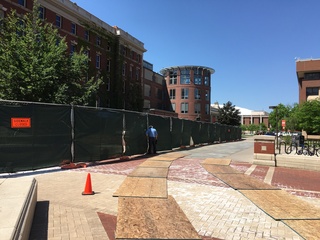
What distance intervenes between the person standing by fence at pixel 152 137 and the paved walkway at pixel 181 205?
619cm

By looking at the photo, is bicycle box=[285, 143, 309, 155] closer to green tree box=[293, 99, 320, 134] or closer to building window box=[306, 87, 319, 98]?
green tree box=[293, 99, 320, 134]

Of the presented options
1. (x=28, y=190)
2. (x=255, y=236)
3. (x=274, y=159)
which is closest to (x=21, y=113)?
(x=28, y=190)

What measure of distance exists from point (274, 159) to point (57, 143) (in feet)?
30.2

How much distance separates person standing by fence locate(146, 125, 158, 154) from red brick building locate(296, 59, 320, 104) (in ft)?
194

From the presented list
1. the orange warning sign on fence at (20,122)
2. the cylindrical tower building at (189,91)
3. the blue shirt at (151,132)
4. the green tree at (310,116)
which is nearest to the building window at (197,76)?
the cylindrical tower building at (189,91)

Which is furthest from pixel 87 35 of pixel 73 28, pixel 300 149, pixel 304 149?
pixel 304 149

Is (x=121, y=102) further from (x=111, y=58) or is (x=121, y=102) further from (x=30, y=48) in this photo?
(x=30, y=48)

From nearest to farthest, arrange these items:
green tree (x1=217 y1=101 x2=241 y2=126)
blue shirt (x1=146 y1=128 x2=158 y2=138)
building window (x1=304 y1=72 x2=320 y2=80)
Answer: blue shirt (x1=146 y1=128 x2=158 y2=138), building window (x1=304 y1=72 x2=320 y2=80), green tree (x1=217 y1=101 x2=241 y2=126)

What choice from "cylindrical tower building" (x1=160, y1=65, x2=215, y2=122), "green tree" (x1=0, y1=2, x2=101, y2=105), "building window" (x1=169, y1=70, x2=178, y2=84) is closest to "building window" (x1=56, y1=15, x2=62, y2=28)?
"green tree" (x1=0, y1=2, x2=101, y2=105)

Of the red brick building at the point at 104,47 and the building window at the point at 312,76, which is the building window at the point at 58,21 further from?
the building window at the point at 312,76

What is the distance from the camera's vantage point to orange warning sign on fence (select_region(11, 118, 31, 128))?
29.9 ft

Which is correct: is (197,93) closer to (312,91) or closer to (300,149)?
(312,91)

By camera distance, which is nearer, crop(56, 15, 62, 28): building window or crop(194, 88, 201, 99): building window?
crop(56, 15, 62, 28): building window

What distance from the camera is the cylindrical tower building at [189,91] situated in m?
81.3
